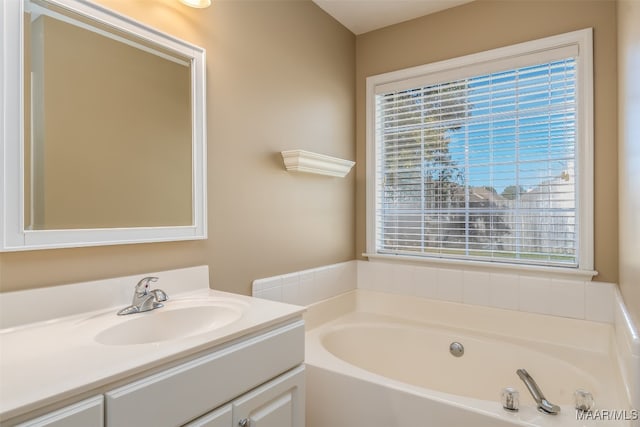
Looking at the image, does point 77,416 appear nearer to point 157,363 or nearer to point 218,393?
point 157,363

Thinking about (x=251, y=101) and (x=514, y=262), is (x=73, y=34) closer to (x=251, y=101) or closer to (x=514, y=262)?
(x=251, y=101)

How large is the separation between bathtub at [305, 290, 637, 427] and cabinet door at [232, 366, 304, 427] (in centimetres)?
38

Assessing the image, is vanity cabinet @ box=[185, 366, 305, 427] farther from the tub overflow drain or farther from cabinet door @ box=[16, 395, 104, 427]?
the tub overflow drain

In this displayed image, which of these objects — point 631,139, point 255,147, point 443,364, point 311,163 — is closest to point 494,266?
point 443,364

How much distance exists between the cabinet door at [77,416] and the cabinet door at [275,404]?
1.31 ft

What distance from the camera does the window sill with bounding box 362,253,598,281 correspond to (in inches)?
79.4

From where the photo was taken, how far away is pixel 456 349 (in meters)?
2.17

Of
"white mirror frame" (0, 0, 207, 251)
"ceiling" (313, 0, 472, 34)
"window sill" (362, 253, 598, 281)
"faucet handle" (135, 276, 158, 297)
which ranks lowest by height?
"window sill" (362, 253, 598, 281)

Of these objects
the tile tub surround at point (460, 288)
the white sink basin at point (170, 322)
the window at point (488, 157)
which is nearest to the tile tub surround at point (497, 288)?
the tile tub surround at point (460, 288)

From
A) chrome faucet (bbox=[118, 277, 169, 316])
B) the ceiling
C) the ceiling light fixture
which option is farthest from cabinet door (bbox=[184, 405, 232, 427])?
the ceiling

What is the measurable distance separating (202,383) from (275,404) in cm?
34

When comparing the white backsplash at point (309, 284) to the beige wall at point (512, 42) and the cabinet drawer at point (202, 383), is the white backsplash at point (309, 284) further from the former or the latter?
the cabinet drawer at point (202, 383)

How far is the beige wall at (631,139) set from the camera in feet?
4.01

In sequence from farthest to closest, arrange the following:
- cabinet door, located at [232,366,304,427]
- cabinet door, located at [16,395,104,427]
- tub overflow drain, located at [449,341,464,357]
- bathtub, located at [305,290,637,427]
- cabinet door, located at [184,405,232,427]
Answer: tub overflow drain, located at [449,341,464,357], bathtub, located at [305,290,637,427], cabinet door, located at [232,366,304,427], cabinet door, located at [184,405,232,427], cabinet door, located at [16,395,104,427]
